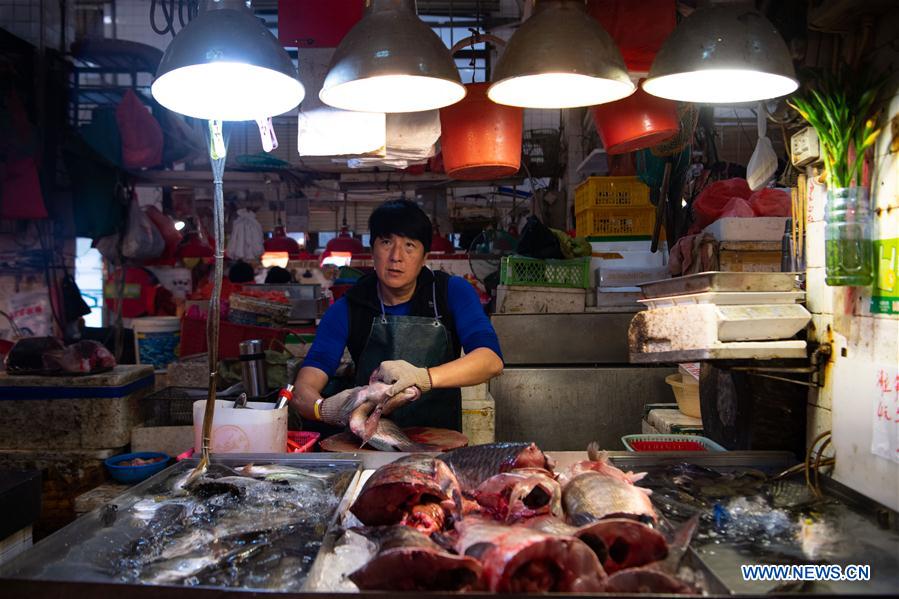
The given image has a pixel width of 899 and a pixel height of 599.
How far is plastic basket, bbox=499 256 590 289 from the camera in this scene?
228 inches

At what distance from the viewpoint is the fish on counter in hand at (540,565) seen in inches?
52.9

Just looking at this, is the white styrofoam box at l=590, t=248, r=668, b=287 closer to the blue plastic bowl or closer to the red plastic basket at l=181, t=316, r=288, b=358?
the red plastic basket at l=181, t=316, r=288, b=358

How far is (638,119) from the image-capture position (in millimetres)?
2434

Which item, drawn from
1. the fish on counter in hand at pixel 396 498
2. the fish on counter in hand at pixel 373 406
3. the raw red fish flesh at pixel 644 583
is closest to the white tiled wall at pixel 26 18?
the fish on counter in hand at pixel 373 406

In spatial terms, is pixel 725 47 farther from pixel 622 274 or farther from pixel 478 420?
pixel 622 274

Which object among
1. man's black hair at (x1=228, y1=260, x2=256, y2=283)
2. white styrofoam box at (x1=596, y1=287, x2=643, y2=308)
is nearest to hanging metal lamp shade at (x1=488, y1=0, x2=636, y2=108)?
white styrofoam box at (x1=596, y1=287, x2=643, y2=308)

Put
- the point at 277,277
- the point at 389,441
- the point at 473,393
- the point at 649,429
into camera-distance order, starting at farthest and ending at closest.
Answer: the point at 277,277 → the point at 473,393 → the point at 649,429 → the point at 389,441

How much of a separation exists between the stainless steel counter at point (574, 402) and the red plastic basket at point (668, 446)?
6.60 feet

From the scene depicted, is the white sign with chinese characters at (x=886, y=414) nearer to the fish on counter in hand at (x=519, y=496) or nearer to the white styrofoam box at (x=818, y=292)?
the white styrofoam box at (x=818, y=292)

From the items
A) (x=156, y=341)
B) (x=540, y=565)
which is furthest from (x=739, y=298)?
(x=156, y=341)

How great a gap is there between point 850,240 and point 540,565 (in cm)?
150

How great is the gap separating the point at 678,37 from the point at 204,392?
12.9 feet

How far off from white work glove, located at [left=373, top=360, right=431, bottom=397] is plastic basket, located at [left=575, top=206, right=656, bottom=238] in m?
3.43

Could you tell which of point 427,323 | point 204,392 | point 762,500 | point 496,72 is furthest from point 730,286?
point 204,392
